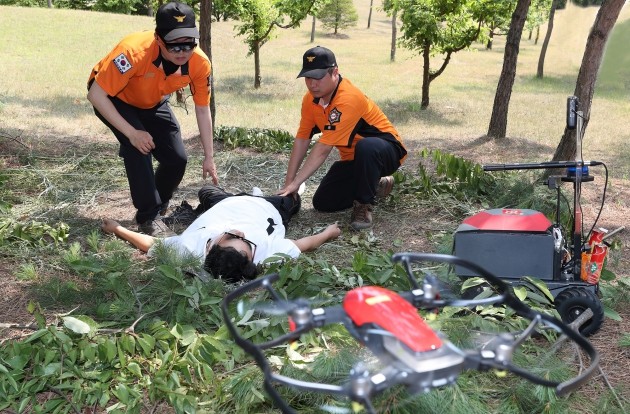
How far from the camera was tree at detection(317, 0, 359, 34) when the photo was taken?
139 feet

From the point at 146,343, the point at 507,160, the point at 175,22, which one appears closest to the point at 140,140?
the point at 175,22

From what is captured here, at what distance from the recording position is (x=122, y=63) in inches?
156

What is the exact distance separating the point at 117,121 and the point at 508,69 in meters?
5.93

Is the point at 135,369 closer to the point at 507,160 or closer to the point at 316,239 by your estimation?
the point at 316,239

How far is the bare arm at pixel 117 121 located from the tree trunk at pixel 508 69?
5.44 metres

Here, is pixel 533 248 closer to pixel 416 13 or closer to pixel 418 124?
pixel 418 124

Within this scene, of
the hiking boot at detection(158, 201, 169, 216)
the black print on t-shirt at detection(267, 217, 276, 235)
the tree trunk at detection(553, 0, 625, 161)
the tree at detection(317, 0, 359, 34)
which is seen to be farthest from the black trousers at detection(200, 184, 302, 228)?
the tree at detection(317, 0, 359, 34)

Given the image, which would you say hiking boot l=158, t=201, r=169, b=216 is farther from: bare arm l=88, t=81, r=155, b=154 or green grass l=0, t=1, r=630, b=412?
bare arm l=88, t=81, r=155, b=154

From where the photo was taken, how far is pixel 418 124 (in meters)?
11.8

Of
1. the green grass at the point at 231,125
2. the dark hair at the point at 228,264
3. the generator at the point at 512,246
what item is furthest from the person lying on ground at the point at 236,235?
the generator at the point at 512,246

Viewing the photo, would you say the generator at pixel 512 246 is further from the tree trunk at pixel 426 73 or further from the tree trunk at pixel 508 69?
the tree trunk at pixel 426 73

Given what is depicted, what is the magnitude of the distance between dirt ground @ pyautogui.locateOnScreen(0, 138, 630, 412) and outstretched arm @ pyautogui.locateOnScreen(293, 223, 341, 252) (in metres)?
0.41

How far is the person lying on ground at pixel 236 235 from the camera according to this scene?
3389 mm

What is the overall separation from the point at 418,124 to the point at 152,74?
8.18 m
